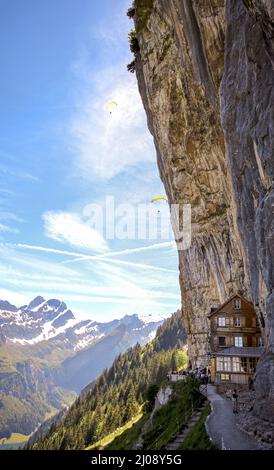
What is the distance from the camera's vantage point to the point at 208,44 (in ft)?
137

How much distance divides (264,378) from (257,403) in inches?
76.1

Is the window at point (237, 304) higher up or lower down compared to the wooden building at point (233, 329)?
higher up

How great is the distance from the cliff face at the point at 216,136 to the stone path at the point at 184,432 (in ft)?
26.4

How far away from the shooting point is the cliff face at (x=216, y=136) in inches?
1029

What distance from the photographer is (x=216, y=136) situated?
53.8m

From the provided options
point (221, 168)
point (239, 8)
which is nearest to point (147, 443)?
point (221, 168)

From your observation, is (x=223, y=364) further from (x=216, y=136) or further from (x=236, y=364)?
(x=216, y=136)

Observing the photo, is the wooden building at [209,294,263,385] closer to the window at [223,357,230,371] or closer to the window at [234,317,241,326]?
the window at [234,317,241,326]

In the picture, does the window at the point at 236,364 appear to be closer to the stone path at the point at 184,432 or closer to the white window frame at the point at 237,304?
the stone path at the point at 184,432

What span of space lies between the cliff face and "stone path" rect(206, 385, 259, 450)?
2572 mm

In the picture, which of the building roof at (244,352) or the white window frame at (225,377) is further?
the white window frame at (225,377)

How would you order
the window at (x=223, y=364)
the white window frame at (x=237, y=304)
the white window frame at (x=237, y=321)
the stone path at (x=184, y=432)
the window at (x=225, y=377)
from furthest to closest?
the white window frame at (x=237, y=304), the white window frame at (x=237, y=321), the window at (x=223, y=364), the window at (x=225, y=377), the stone path at (x=184, y=432)

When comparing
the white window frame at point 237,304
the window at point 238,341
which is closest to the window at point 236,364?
the window at point 238,341
